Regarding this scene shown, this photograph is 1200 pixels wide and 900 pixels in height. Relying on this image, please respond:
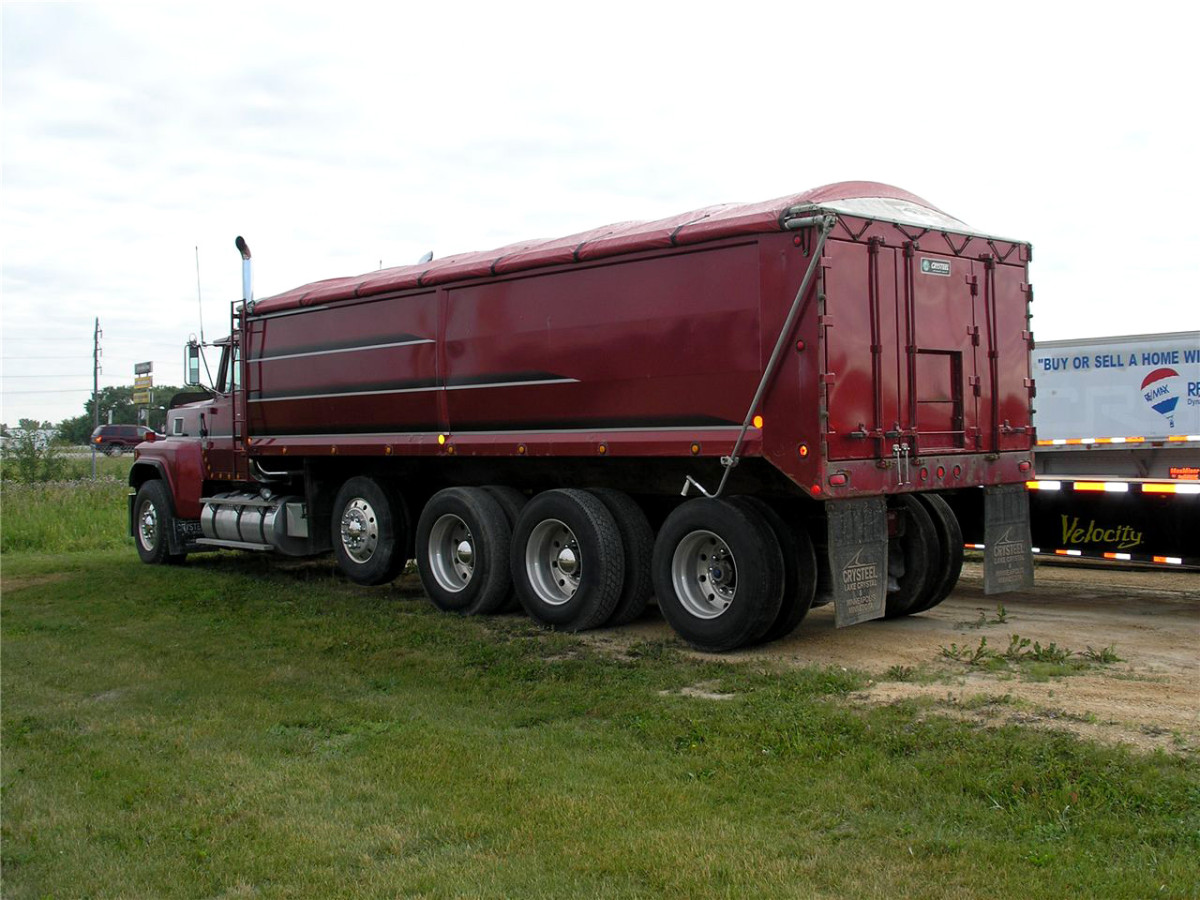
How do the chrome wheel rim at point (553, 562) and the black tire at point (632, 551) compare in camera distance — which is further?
the chrome wheel rim at point (553, 562)

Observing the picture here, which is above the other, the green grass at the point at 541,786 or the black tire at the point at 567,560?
the black tire at the point at 567,560

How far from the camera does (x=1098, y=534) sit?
11.5 m

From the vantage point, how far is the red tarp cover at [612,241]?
9041 mm

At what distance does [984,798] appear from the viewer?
18.0 feet

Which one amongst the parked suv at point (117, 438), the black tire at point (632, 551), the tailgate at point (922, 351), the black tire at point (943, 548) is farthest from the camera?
the parked suv at point (117, 438)

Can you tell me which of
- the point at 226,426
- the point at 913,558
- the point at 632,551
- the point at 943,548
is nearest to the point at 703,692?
the point at 632,551

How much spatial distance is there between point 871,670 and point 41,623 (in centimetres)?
769

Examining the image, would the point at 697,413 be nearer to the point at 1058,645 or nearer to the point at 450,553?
the point at 1058,645

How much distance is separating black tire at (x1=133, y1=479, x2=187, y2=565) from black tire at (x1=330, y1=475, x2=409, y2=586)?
4.13 m

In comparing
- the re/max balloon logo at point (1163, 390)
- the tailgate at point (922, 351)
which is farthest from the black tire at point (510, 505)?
the re/max balloon logo at point (1163, 390)

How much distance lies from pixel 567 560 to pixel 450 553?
1.85m

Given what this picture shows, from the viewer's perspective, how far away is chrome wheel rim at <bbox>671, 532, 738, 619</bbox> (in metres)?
9.46

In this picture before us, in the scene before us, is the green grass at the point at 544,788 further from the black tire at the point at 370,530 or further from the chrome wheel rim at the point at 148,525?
the chrome wheel rim at the point at 148,525

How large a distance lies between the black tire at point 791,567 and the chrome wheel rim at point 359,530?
515cm
